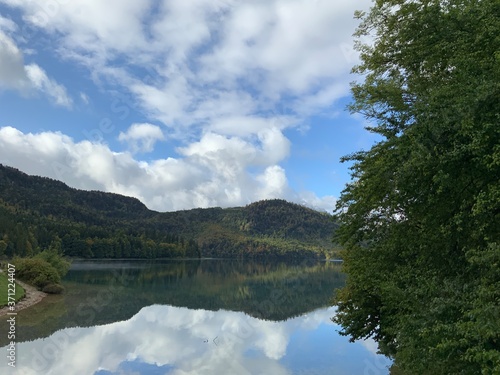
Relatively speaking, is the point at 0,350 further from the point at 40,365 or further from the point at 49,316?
the point at 49,316

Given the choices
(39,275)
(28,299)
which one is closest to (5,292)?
(28,299)

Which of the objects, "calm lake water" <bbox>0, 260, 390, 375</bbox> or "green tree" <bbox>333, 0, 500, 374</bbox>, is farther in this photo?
"calm lake water" <bbox>0, 260, 390, 375</bbox>

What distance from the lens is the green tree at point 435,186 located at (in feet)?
40.9

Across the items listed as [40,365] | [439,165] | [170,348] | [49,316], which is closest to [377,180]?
[439,165]

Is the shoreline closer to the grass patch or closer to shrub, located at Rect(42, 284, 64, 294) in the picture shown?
the grass patch

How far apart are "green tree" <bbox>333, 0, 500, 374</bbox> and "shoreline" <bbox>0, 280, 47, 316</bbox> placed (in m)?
45.1

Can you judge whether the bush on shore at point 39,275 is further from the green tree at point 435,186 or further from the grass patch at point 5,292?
the green tree at point 435,186

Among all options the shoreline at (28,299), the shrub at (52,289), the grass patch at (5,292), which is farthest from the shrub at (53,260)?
the grass patch at (5,292)

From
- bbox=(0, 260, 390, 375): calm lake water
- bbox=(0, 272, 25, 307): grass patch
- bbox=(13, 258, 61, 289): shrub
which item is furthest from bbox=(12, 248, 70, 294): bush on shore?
bbox=(0, 272, 25, 307): grass patch

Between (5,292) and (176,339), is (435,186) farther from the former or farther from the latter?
(5,292)

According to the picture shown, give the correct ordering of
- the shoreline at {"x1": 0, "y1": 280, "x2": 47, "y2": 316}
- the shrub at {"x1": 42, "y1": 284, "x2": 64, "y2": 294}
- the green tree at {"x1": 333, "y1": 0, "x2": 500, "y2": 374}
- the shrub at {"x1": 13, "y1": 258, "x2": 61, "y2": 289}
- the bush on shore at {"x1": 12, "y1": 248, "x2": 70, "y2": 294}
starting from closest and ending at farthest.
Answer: the green tree at {"x1": 333, "y1": 0, "x2": 500, "y2": 374} < the shoreline at {"x1": 0, "y1": 280, "x2": 47, "y2": 316} < the shrub at {"x1": 42, "y1": 284, "x2": 64, "y2": 294} < the bush on shore at {"x1": 12, "y1": 248, "x2": 70, "y2": 294} < the shrub at {"x1": 13, "y1": 258, "x2": 61, "y2": 289}

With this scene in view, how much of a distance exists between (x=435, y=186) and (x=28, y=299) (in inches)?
2392

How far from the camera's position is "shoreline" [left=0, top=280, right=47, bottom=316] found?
47750 mm

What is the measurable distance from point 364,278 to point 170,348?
27.8 meters
